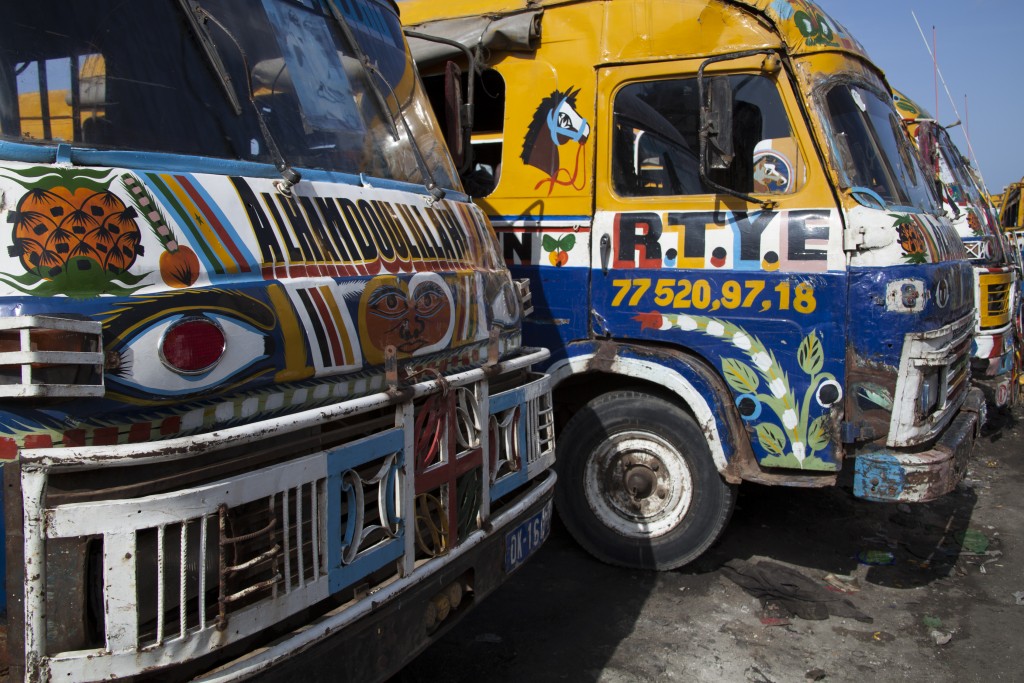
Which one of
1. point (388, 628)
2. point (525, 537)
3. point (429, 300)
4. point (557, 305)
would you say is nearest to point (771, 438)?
point (557, 305)

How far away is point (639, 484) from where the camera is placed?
456 cm

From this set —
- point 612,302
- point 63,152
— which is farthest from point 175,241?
point 612,302

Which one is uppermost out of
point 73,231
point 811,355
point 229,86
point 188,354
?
point 229,86

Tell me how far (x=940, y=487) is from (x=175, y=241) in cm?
360

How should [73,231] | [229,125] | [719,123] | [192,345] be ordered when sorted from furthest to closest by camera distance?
[719,123]
[229,125]
[192,345]
[73,231]

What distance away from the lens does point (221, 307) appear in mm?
1936

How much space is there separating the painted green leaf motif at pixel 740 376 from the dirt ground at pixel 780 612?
115 cm

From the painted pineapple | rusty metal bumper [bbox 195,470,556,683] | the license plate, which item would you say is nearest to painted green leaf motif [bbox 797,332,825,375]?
the license plate

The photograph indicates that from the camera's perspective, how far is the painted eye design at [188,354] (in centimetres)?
175

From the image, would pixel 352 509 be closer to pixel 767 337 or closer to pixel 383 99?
pixel 383 99

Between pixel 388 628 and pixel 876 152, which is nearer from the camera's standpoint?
pixel 388 628

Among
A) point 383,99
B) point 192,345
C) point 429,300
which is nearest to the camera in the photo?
point 192,345

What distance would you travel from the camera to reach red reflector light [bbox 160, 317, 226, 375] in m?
1.81

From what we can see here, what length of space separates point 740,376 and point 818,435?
0.48 m
